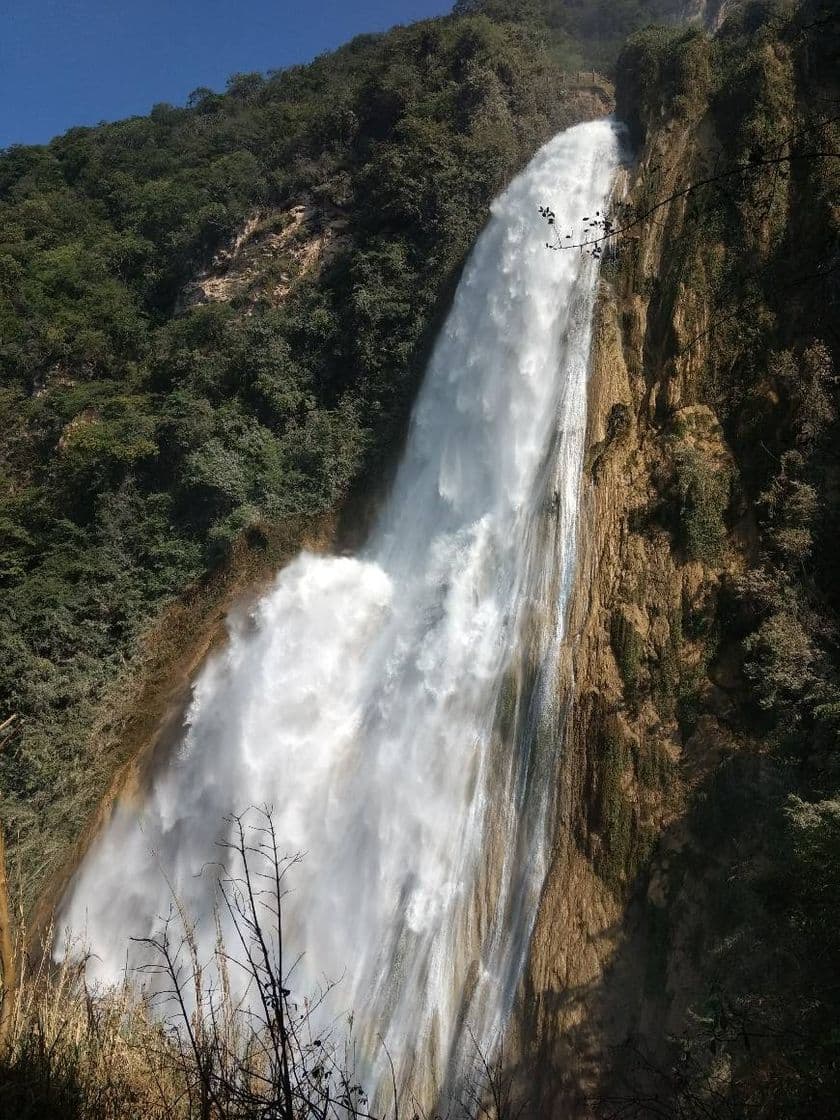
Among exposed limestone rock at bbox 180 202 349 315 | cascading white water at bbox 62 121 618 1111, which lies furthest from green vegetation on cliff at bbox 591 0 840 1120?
exposed limestone rock at bbox 180 202 349 315

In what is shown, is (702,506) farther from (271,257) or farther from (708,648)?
(271,257)

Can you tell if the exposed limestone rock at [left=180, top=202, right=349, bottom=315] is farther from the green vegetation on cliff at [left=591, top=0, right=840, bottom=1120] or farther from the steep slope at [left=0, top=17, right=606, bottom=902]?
the green vegetation on cliff at [left=591, top=0, right=840, bottom=1120]

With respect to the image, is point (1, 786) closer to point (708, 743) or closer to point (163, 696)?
point (163, 696)

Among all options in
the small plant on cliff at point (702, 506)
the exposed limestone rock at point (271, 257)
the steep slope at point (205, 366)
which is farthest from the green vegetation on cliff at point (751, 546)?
the exposed limestone rock at point (271, 257)

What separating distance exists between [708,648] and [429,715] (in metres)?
4.22

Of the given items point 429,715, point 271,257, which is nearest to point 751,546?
point 429,715

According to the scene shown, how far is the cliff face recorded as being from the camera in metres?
7.23

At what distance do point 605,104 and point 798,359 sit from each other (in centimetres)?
1766

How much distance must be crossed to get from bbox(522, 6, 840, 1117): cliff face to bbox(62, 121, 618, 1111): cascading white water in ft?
2.22

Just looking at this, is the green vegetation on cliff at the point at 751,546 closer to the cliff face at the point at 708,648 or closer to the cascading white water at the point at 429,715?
the cliff face at the point at 708,648

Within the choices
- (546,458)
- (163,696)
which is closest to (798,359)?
(546,458)

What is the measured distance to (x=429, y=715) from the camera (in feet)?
35.9

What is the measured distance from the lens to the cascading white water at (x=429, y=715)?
9.09 metres

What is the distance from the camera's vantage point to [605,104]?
2336 cm
